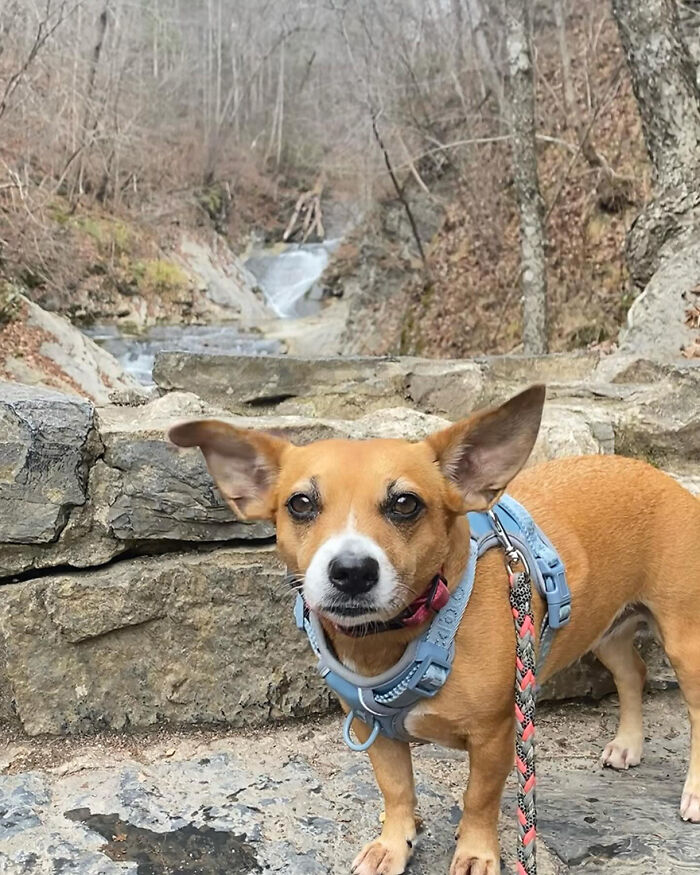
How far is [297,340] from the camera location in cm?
2286

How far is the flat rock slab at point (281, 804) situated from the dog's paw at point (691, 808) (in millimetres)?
43

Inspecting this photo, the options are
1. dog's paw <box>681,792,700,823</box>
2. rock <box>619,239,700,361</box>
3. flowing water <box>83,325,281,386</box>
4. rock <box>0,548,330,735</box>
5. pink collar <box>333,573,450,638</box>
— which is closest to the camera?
pink collar <box>333,573,450,638</box>

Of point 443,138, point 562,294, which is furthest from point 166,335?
point 562,294

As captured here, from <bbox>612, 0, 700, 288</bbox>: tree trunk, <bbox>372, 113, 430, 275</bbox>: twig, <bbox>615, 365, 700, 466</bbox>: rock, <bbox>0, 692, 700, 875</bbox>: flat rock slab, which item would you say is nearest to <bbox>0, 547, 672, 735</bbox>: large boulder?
<bbox>0, 692, 700, 875</bbox>: flat rock slab

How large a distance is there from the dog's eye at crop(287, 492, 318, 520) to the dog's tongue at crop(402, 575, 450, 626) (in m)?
0.37

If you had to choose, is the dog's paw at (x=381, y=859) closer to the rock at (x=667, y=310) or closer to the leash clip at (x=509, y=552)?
the leash clip at (x=509, y=552)

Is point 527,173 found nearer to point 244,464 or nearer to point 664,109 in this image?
point 664,109

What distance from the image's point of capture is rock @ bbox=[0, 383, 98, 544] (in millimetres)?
Answer: 3268

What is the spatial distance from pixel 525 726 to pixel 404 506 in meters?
0.69

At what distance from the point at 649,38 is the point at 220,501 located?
24.4 feet

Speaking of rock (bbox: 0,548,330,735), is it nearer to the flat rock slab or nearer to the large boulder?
the large boulder

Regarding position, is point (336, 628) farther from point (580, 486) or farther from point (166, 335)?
point (166, 335)

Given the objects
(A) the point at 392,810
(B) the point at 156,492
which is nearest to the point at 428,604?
(A) the point at 392,810

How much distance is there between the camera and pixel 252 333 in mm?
23469
